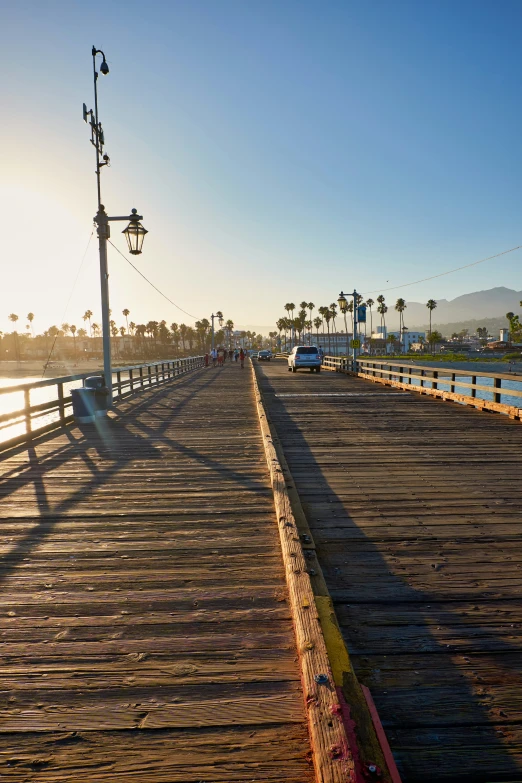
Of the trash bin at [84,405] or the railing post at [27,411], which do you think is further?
the trash bin at [84,405]

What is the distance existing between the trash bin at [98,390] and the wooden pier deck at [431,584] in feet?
18.1

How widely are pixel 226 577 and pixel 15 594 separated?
5.31 ft

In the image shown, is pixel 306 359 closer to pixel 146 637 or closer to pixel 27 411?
pixel 27 411

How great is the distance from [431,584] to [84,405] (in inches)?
396

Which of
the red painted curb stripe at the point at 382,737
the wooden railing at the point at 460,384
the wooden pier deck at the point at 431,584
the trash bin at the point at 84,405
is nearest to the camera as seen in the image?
the red painted curb stripe at the point at 382,737

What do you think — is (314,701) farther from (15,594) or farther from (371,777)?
(15,594)


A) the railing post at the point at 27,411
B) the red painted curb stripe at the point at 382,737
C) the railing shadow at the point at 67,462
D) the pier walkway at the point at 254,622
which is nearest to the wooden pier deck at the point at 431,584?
the pier walkway at the point at 254,622

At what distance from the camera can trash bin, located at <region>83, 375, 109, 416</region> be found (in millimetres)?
12328

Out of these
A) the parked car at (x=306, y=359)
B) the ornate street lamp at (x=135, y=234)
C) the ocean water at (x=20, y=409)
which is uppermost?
the ornate street lamp at (x=135, y=234)

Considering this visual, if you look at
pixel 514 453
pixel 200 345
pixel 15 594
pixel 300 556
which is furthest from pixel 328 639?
pixel 200 345

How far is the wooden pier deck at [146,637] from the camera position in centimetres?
222

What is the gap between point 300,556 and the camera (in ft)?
12.6

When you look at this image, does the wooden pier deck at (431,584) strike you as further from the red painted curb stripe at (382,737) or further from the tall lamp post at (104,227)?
the tall lamp post at (104,227)

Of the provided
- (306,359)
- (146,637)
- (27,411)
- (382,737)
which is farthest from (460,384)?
(306,359)
